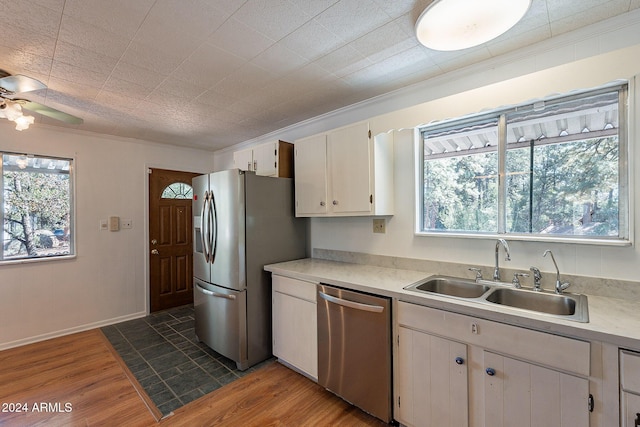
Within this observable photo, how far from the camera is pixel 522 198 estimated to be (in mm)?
1912

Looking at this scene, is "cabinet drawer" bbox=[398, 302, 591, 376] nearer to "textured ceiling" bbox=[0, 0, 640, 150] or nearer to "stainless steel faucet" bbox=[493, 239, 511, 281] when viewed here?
"stainless steel faucet" bbox=[493, 239, 511, 281]

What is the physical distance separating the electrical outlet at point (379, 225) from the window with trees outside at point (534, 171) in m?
0.33

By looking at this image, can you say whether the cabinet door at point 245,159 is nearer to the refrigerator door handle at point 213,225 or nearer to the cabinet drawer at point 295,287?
the refrigerator door handle at point 213,225

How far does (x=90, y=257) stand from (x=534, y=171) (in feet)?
15.0

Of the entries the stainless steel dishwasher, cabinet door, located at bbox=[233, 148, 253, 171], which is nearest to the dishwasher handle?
the stainless steel dishwasher

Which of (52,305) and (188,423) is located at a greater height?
(52,305)

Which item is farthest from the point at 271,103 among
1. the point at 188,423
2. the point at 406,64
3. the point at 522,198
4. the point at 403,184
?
the point at 188,423

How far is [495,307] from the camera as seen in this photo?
1400 millimetres

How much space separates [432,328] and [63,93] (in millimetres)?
3320

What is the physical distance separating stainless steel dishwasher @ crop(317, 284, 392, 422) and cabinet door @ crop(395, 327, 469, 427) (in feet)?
0.30

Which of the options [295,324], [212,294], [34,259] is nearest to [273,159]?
[212,294]

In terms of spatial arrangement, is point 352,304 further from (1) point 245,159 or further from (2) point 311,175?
(1) point 245,159

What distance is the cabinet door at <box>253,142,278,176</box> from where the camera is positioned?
2871mm

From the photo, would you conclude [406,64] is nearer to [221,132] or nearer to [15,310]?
→ [221,132]
